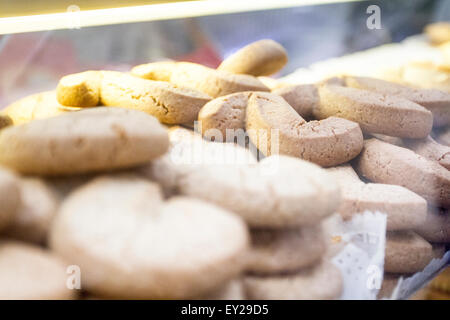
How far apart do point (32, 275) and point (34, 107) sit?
574mm

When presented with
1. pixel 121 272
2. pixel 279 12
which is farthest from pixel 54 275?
pixel 279 12

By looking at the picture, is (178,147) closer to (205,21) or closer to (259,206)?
(259,206)

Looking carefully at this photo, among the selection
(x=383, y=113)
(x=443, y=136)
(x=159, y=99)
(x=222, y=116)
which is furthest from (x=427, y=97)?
(x=159, y=99)

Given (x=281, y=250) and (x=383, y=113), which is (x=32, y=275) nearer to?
(x=281, y=250)

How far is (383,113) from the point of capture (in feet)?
3.51

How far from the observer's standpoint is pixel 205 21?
1.43 m

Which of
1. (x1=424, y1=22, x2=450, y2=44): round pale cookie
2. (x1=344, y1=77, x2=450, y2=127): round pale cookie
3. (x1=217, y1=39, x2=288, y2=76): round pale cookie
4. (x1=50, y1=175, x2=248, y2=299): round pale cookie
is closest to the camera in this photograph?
(x1=50, y1=175, x2=248, y2=299): round pale cookie

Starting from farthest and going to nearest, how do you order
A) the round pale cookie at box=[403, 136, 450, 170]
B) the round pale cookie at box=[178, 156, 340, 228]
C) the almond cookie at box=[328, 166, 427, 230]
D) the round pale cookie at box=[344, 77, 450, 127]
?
the round pale cookie at box=[344, 77, 450, 127], the round pale cookie at box=[403, 136, 450, 170], the almond cookie at box=[328, 166, 427, 230], the round pale cookie at box=[178, 156, 340, 228]

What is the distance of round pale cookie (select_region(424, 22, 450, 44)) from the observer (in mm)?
2084

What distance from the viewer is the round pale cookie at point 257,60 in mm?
1391

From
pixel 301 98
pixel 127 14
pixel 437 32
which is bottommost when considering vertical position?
pixel 301 98

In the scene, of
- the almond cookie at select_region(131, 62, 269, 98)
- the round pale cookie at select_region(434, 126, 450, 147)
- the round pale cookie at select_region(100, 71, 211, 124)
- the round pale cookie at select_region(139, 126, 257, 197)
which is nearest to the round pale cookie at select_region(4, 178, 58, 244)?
the round pale cookie at select_region(139, 126, 257, 197)

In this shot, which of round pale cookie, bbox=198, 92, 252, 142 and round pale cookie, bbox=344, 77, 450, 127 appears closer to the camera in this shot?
round pale cookie, bbox=198, 92, 252, 142

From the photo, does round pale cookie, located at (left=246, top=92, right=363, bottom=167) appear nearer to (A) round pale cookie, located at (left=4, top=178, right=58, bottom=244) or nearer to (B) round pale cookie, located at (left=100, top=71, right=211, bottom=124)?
(B) round pale cookie, located at (left=100, top=71, right=211, bottom=124)
